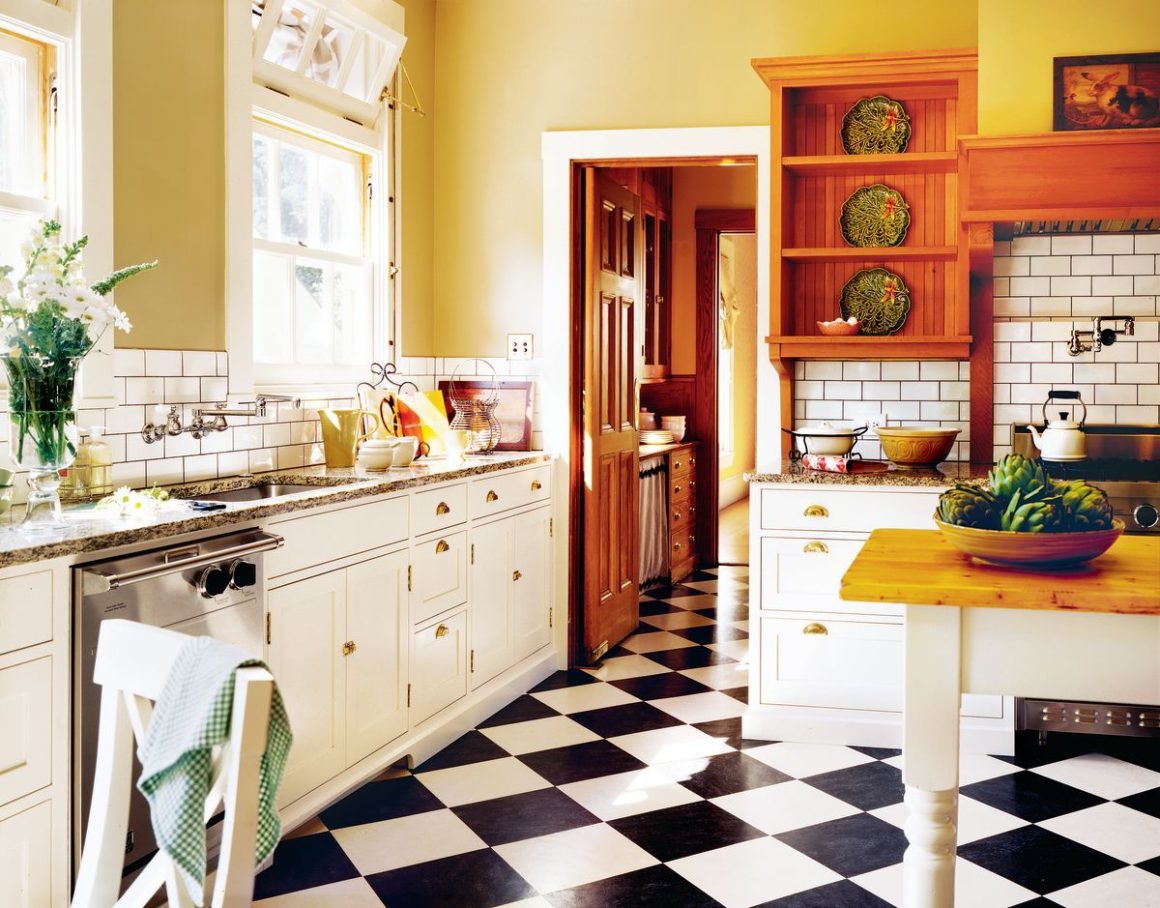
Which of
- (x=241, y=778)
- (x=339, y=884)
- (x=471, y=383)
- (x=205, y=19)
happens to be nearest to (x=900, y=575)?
(x=241, y=778)

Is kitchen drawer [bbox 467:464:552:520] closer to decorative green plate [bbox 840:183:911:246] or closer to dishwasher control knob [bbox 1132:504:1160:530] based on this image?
decorative green plate [bbox 840:183:911:246]

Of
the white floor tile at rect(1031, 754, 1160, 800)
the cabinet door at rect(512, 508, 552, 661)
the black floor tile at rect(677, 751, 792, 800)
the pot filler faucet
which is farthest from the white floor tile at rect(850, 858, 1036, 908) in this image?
the pot filler faucet

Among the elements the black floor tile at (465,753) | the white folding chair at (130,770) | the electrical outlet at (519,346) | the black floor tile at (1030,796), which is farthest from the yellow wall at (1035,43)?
the white folding chair at (130,770)

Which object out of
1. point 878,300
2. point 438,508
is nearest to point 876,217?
point 878,300

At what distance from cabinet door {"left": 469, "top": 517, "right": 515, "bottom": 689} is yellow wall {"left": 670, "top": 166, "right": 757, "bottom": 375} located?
125 inches

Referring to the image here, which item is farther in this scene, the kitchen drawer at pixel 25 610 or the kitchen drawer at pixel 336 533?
the kitchen drawer at pixel 336 533

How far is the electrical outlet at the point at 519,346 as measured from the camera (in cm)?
494

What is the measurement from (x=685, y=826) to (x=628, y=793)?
0.29 m

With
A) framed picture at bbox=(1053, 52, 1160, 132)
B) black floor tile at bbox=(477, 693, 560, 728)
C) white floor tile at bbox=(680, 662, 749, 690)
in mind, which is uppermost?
framed picture at bbox=(1053, 52, 1160, 132)

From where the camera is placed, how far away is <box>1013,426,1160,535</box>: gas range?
12.6 feet

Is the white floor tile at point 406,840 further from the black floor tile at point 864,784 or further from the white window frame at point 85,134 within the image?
the white window frame at point 85,134

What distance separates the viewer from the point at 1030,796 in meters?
3.46

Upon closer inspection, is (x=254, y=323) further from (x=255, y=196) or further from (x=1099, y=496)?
(x=1099, y=496)

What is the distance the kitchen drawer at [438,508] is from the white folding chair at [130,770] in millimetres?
2206
